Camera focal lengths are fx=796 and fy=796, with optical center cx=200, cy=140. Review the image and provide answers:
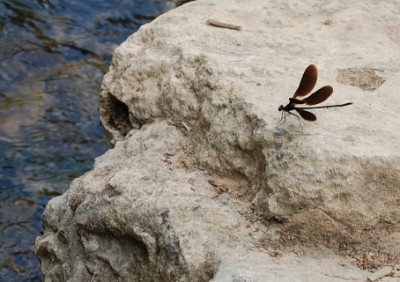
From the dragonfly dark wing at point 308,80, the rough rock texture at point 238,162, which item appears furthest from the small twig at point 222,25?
the dragonfly dark wing at point 308,80

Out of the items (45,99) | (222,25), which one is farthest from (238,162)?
(45,99)

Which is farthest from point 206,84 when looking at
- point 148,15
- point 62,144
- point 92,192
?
point 148,15

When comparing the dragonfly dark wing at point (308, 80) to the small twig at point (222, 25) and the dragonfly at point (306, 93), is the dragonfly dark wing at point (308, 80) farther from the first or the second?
the small twig at point (222, 25)

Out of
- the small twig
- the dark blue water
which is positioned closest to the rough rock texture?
the small twig

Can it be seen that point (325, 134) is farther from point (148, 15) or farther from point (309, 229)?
point (148, 15)

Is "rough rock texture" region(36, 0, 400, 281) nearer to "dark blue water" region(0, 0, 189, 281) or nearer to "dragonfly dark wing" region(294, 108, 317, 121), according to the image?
"dragonfly dark wing" region(294, 108, 317, 121)
